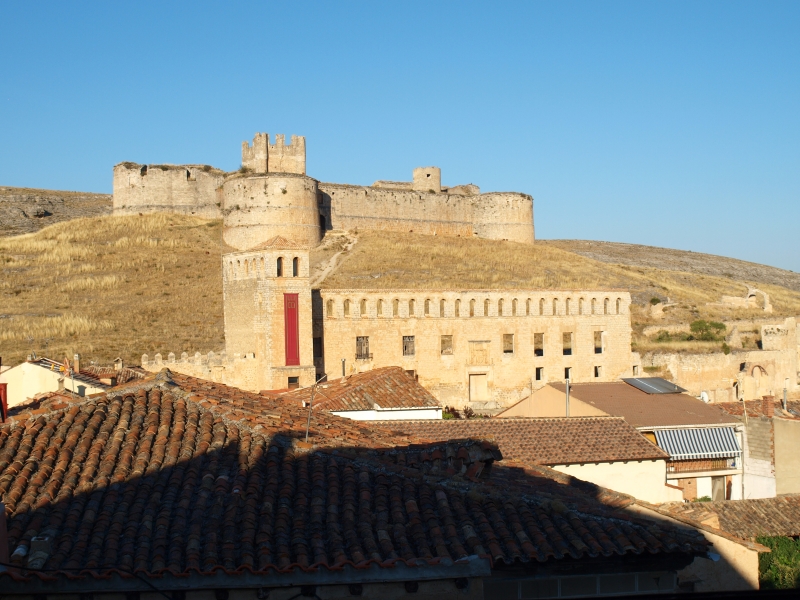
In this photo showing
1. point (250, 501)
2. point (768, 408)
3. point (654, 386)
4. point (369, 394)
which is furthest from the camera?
point (654, 386)

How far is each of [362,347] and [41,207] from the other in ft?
180

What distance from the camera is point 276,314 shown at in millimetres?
26953

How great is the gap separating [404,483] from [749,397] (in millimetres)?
31583

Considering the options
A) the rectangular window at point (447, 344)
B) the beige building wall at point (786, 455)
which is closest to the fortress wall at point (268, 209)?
the rectangular window at point (447, 344)

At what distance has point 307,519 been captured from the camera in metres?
7.29

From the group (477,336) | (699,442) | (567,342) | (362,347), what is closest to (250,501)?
(699,442)

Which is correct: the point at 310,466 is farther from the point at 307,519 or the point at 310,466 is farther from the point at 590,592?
the point at 590,592

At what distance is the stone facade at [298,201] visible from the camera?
53.0 m

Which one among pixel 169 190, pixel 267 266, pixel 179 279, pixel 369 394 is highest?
pixel 169 190

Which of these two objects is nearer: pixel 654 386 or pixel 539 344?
pixel 654 386

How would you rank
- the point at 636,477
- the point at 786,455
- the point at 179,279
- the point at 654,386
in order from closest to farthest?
1. the point at 636,477
2. the point at 786,455
3. the point at 654,386
4. the point at 179,279

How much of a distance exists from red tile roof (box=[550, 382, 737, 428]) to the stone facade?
30.3 metres

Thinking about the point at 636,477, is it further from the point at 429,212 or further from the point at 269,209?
the point at 429,212

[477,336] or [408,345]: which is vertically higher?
[477,336]
